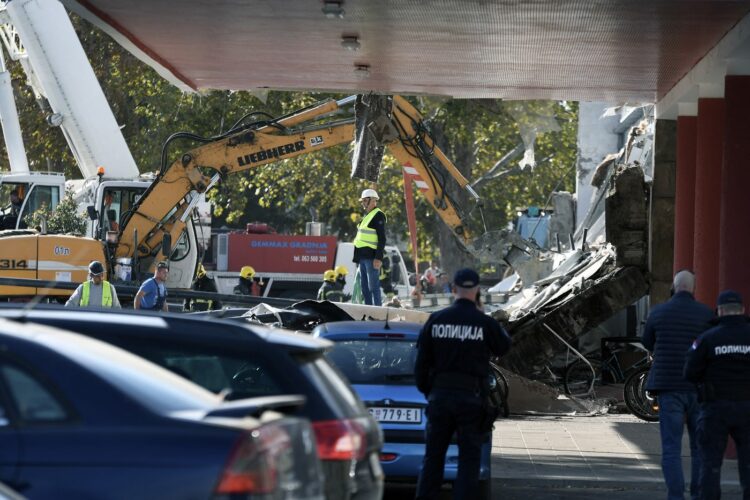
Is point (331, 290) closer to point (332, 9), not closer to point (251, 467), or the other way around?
point (332, 9)

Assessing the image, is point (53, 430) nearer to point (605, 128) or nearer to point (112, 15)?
point (112, 15)

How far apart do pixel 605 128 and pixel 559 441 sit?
22320 mm

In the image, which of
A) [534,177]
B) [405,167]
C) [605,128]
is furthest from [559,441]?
[534,177]

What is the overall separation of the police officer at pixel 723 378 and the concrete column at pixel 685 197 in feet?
29.5

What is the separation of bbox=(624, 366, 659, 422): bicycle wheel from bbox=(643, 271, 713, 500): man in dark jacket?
7.68 m

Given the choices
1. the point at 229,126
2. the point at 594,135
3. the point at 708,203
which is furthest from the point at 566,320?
the point at 229,126

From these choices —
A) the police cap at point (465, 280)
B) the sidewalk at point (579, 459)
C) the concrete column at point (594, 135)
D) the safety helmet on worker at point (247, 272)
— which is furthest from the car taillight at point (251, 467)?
the concrete column at point (594, 135)

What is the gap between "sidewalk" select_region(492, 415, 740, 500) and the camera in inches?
516

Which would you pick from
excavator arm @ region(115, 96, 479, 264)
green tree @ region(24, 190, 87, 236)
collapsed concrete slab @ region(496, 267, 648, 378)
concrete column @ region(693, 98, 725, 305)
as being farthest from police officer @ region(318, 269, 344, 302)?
concrete column @ region(693, 98, 725, 305)

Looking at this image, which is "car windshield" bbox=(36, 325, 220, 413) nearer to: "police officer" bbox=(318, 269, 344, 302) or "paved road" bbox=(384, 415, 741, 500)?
"paved road" bbox=(384, 415, 741, 500)

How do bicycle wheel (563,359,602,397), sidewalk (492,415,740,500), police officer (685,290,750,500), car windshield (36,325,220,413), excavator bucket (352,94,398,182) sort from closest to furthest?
car windshield (36,325,220,413)
police officer (685,290,750,500)
sidewalk (492,415,740,500)
bicycle wheel (563,359,602,397)
excavator bucket (352,94,398,182)

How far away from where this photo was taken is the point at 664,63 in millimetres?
17266

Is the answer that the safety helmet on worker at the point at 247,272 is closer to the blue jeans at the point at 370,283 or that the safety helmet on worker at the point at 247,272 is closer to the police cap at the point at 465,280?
the blue jeans at the point at 370,283

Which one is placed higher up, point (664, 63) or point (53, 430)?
point (664, 63)
